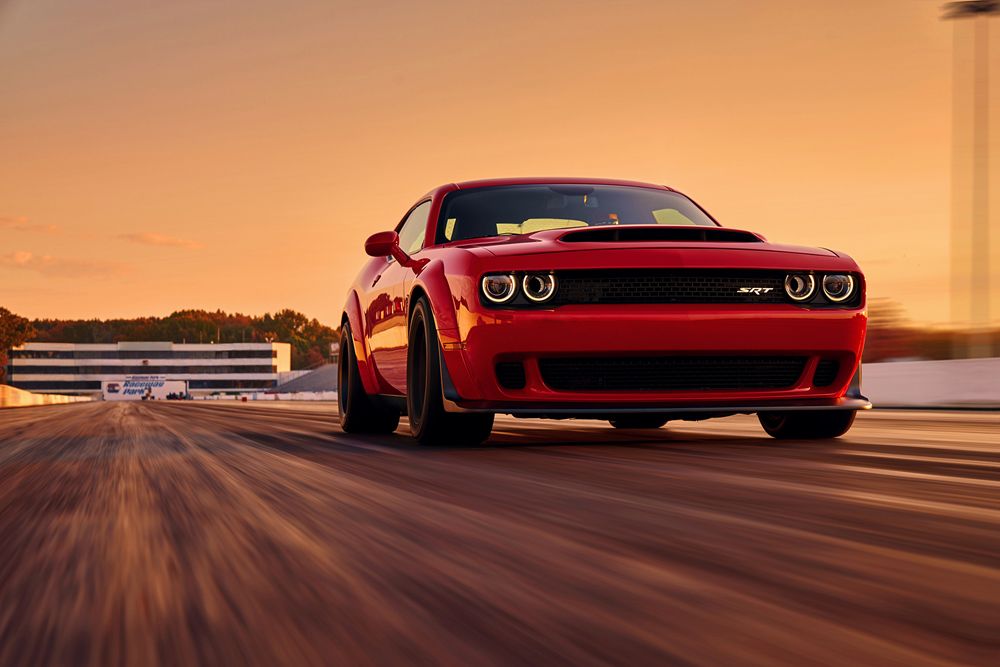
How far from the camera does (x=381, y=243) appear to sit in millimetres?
6934

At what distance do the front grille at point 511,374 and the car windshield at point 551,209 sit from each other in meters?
1.58

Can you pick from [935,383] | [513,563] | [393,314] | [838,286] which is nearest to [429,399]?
[393,314]

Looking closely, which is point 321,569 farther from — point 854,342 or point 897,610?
point 854,342

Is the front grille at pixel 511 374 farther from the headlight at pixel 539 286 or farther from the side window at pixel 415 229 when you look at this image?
the side window at pixel 415 229

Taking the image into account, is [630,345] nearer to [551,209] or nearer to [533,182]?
[551,209]

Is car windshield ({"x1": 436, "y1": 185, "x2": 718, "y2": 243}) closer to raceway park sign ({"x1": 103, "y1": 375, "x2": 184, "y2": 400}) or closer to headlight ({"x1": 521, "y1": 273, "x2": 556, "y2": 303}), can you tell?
headlight ({"x1": 521, "y1": 273, "x2": 556, "y2": 303})

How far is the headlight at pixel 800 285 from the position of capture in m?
5.58

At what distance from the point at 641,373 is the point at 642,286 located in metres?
0.46

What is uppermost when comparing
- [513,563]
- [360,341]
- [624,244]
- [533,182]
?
[533,182]

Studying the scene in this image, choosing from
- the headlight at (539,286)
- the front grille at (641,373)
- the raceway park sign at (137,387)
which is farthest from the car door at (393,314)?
the raceway park sign at (137,387)

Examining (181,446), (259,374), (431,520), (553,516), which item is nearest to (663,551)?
(553,516)

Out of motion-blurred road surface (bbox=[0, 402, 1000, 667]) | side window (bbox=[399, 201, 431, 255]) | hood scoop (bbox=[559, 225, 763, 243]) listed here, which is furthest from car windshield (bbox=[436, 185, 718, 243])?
motion-blurred road surface (bbox=[0, 402, 1000, 667])

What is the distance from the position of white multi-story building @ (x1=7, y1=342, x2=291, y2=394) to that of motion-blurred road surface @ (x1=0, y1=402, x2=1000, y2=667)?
17769cm

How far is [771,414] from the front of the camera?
6.76 m
